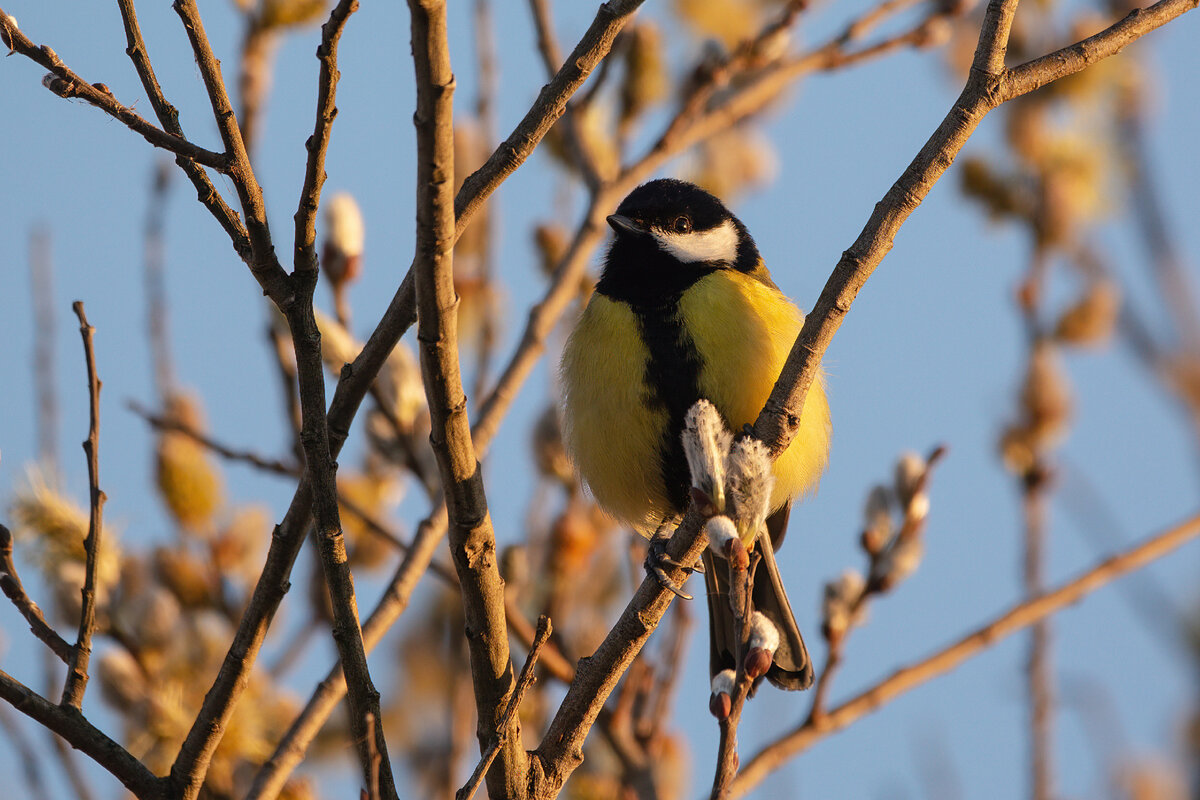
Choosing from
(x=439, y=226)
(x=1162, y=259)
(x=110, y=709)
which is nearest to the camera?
(x=439, y=226)

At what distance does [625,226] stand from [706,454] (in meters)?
1.65

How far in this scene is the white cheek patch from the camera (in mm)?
3387

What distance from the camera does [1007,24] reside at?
6.60 ft

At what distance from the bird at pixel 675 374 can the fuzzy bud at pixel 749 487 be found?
3.29 ft

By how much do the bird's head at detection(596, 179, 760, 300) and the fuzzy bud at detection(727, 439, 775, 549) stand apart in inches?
53.8

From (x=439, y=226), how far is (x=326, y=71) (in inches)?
11.4

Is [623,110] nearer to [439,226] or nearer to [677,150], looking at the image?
[677,150]

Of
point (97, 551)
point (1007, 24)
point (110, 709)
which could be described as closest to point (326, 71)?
point (97, 551)

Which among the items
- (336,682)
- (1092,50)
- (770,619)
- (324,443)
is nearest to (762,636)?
(324,443)

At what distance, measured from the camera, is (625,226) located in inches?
134

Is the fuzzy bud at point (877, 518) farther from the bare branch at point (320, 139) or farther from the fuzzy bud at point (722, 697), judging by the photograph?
the bare branch at point (320, 139)

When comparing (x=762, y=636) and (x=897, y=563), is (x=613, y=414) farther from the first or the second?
(x=762, y=636)

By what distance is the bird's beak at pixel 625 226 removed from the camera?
341 centimetres

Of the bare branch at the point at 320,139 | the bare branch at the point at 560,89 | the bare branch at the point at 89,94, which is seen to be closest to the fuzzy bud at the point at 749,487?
the bare branch at the point at 560,89
